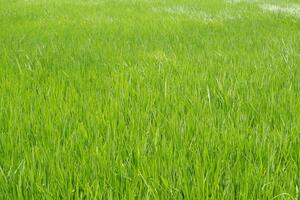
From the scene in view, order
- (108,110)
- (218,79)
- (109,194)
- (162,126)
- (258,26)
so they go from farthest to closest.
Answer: (258,26) < (218,79) < (108,110) < (162,126) < (109,194)

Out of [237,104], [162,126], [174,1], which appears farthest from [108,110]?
[174,1]

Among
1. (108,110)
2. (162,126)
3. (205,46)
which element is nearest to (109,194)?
(162,126)

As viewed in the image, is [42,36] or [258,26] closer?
[42,36]

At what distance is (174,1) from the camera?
8977 millimetres

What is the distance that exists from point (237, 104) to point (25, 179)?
976mm

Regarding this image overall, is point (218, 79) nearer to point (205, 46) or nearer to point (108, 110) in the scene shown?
point (108, 110)

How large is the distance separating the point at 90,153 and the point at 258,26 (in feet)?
12.8

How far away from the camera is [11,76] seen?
2.10m

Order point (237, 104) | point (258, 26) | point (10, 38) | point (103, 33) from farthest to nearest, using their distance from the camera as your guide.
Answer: point (258, 26) → point (103, 33) → point (10, 38) → point (237, 104)

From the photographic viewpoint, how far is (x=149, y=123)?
52.2 inches

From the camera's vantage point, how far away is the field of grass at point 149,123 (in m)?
0.95

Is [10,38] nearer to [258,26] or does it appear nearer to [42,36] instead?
[42,36]

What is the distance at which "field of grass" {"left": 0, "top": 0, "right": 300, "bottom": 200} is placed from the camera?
950mm

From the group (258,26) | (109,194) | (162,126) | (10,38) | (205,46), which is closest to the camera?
(109,194)
